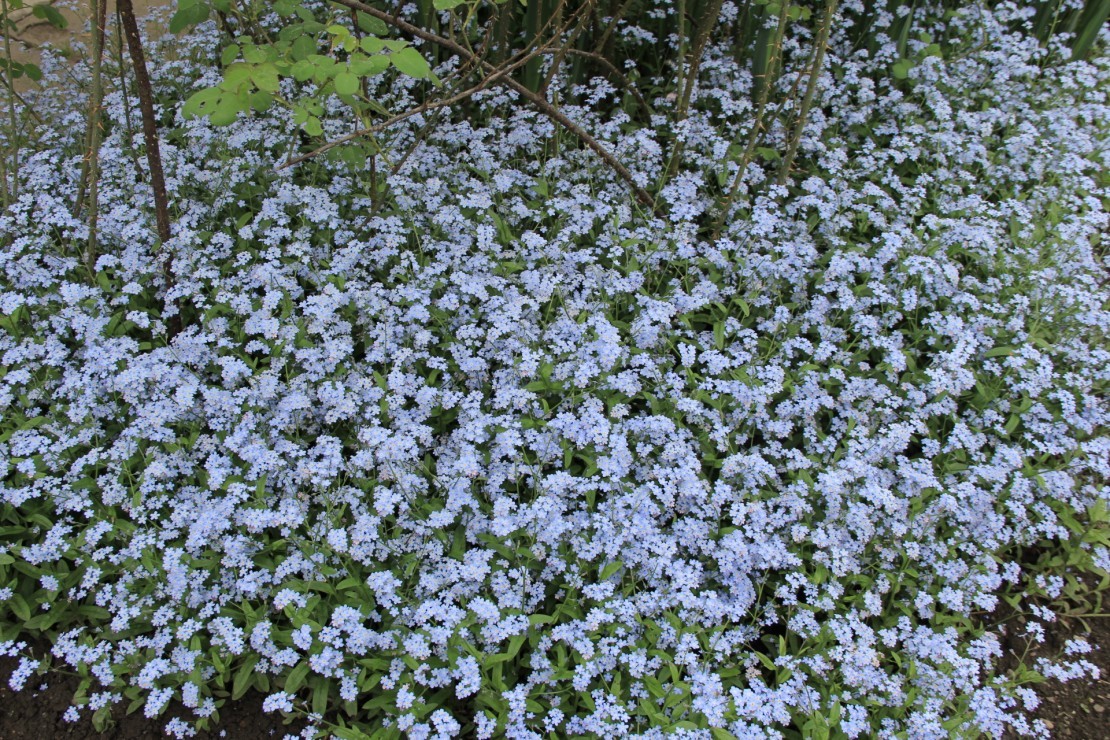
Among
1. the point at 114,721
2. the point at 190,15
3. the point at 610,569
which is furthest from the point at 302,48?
the point at 114,721

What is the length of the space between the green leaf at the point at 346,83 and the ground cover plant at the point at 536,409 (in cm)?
5

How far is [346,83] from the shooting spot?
283 centimetres

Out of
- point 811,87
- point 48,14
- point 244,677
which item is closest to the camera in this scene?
point 244,677

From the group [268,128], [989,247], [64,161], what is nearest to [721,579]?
[989,247]

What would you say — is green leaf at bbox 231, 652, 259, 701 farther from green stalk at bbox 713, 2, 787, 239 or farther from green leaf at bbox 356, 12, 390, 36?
green stalk at bbox 713, 2, 787, 239

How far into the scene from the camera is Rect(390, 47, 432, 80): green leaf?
2.80m

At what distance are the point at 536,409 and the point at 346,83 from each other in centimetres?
152

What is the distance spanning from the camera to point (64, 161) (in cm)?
465

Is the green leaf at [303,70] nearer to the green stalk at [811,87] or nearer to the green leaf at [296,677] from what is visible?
the green leaf at [296,677]

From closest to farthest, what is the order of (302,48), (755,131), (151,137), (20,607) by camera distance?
(20,607) → (302,48) → (151,137) → (755,131)

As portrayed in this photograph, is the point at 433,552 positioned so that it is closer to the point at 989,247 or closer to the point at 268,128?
the point at 268,128

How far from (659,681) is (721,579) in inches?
19.1

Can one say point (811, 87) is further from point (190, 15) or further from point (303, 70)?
point (190, 15)

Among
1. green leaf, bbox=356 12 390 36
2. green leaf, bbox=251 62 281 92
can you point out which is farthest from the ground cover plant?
green leaf, bbox=356 12 390 36
